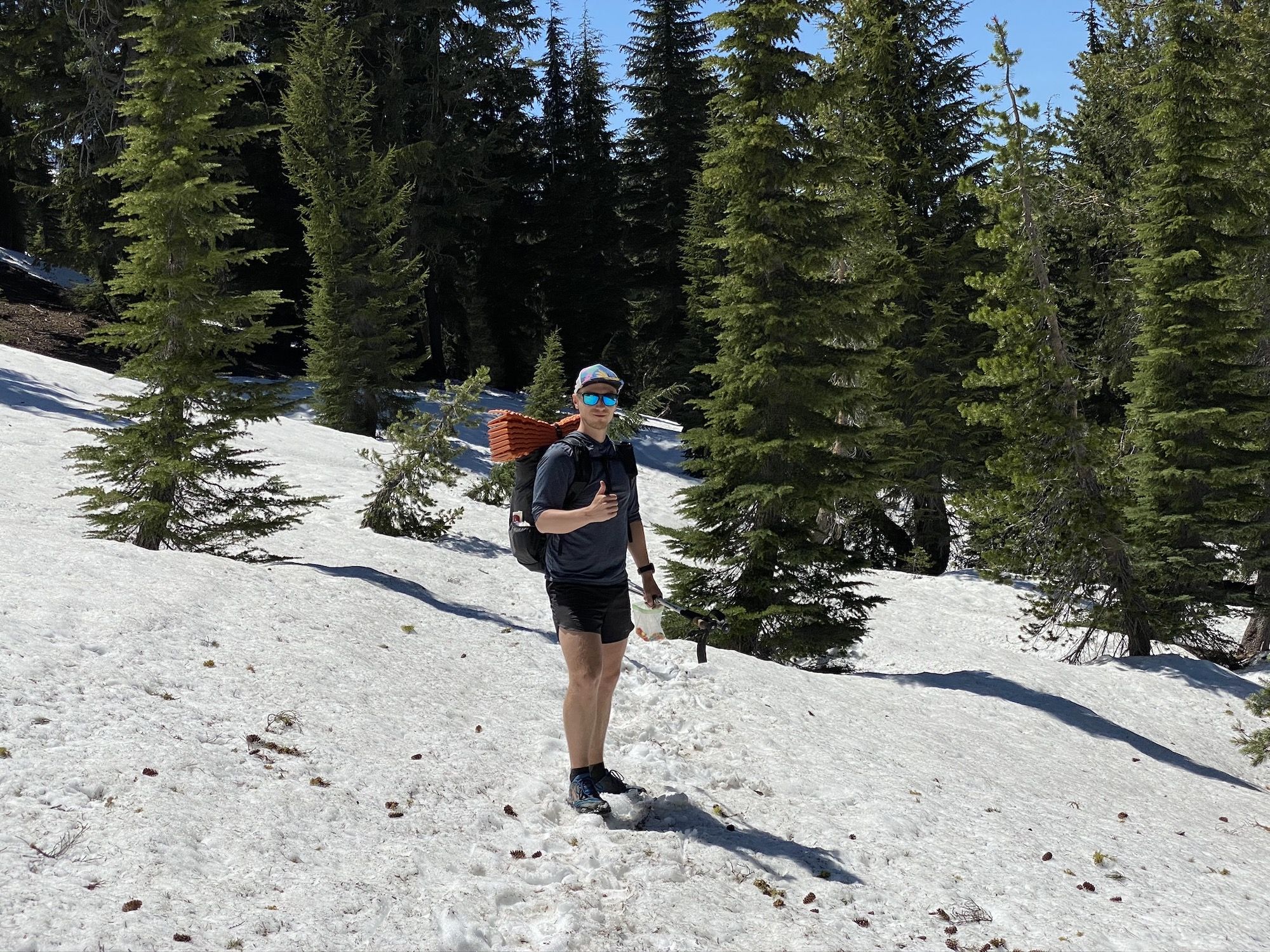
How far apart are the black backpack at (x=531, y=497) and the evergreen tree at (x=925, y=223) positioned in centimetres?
1665

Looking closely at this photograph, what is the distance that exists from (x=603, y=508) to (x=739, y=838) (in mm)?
2200

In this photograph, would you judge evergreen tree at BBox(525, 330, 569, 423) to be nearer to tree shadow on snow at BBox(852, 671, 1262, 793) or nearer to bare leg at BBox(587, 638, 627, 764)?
tree shadow on snow at BBox(852, 671, 1262, 793)

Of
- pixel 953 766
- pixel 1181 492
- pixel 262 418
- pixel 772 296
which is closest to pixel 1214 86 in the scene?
pixel 1181 492

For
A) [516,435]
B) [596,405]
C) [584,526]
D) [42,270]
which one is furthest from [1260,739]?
[42,270]

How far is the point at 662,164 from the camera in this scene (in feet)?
117

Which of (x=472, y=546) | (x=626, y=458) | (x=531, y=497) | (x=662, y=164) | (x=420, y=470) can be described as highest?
(x=662, y=164)

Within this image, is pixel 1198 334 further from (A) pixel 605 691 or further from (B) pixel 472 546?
(A) pixel 605 691

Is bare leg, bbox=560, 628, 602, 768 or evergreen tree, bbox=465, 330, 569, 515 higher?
evergreen tree, bbox=465, 330, 569, 515

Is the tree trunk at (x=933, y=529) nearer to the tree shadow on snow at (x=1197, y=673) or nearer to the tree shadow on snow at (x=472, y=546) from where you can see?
the tree shadow on snow at (x=1197, y=673)

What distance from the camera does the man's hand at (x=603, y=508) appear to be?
196 inches

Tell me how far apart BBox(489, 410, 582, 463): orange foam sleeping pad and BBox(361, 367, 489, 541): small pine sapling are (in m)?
7.93

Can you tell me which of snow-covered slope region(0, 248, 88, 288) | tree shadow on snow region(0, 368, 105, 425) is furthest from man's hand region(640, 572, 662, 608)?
snow-covered slope region(0, 248, 88, 288)

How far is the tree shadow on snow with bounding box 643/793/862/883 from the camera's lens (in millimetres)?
5445

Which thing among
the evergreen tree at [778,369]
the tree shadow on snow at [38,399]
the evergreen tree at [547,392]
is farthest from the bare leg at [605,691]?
the tree shadow on snow at [38,399]
